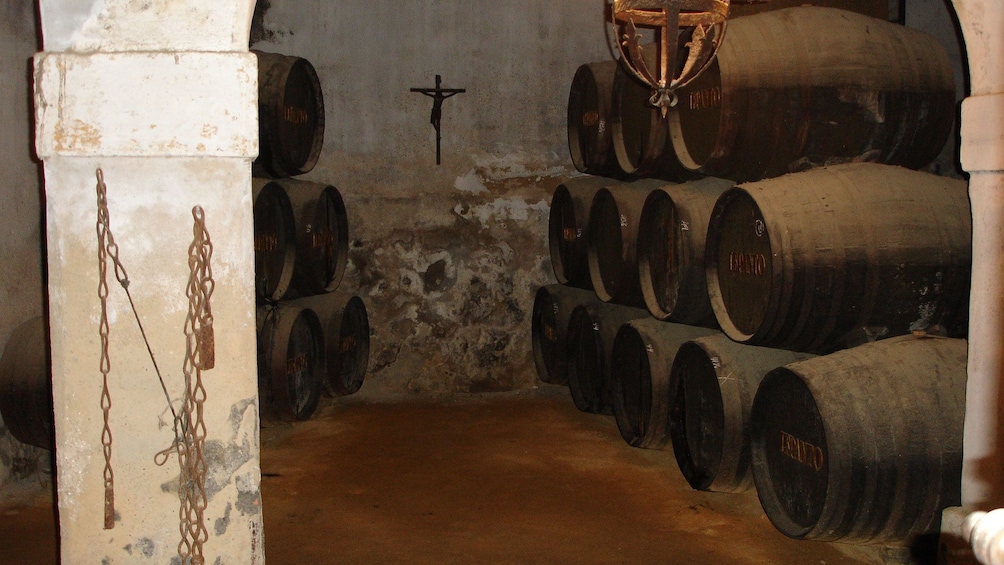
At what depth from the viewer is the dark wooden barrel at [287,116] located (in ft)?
17.0

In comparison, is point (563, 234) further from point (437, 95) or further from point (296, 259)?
point (296, 259)

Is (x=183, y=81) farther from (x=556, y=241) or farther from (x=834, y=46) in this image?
(x=556, y=241)

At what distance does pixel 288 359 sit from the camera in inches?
203

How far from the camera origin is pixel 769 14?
160 inches

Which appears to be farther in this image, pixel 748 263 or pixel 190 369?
pixel 748 263

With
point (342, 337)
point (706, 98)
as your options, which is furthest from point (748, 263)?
point (342, 337)

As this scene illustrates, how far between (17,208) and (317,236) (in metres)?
1.81

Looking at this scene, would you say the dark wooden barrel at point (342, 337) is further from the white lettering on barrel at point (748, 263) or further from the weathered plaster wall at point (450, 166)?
the white lettering on barrel at point (748, 263)

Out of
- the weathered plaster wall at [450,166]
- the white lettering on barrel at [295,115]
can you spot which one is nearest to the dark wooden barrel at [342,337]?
the weathered plaster wall at [450,166]

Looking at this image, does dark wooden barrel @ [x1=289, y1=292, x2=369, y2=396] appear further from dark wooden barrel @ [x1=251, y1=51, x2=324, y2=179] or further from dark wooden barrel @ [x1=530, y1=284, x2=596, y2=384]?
dark wooden barrel @ [x1=530, y1=284, x2=596, y2=384]

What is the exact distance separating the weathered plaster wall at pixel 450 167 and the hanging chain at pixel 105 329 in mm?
4413

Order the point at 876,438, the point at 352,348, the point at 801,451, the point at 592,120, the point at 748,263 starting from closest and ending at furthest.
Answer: the point at 876,438, the point at 801,451, the point at 748,263, the point at 592,120, the point at 352,348

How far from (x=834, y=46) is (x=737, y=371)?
154cm

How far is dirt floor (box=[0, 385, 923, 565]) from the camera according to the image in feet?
12.1
